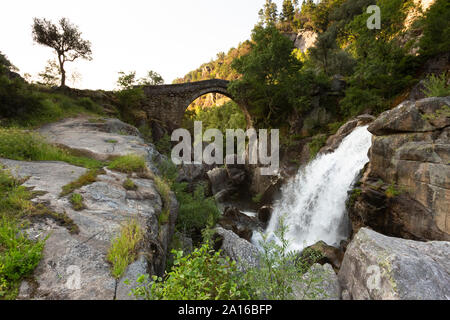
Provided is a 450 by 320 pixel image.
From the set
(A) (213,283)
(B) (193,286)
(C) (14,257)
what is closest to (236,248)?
(A) (213,283)

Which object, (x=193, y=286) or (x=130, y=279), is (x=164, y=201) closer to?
(x=130, y=279)

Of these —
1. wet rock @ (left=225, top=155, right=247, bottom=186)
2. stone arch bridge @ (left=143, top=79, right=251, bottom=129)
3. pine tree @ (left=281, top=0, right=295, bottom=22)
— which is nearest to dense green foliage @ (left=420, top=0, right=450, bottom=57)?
wet rock @ (left=225, top=155, right=247, bottom=186)

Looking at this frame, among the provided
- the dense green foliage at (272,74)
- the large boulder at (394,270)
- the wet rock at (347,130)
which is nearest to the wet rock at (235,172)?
the dense green foliage at (272,74)

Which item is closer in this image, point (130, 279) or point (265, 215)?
point (130, 279)

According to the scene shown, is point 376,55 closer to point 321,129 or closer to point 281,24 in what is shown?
point 321,129

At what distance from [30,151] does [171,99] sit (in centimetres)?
1594

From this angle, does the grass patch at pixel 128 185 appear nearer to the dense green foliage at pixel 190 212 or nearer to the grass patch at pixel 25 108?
the dense green foliage at pixel 190 212

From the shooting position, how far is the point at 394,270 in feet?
7.01

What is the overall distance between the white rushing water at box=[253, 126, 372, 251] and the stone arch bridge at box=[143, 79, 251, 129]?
1442 centimetres

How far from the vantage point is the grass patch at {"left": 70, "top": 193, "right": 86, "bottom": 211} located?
3170 millimetres

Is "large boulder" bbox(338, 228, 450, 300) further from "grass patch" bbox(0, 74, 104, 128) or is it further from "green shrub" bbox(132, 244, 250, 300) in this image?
"grass patch" bbox(0, 74, 104, 128)

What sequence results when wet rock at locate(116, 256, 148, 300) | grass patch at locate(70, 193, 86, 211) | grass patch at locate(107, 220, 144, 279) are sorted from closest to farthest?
wet rock at locate(116, 256, 148, 300) < grass patch at locate(107, 220, 144, 279) < grass patch at locate(70, 193, 86, 211)
